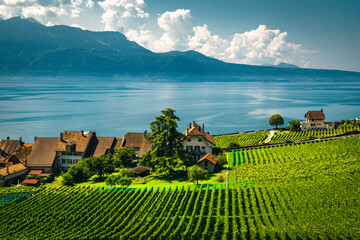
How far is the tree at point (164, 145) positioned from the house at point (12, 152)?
30.2 m

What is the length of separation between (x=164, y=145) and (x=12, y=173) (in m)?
29.7

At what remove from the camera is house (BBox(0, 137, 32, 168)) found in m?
60.8

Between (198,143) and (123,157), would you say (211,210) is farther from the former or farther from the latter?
(123,157)

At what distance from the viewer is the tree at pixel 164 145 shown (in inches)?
1912

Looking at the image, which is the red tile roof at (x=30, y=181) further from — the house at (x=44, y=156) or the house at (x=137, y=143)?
the house at (x=137, y=143)

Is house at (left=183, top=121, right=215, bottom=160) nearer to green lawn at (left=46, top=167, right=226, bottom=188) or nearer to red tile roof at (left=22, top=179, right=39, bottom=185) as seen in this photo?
green lawn at (left=46, top=167, right=226, bottom=188)

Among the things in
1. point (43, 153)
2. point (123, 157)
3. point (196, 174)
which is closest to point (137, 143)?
point (123, 157)

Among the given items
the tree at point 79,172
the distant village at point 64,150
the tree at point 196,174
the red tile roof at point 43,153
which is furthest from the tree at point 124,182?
the red tile roof at point 43,153

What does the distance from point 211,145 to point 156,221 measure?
31.9 m

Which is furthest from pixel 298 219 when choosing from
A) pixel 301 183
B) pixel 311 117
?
pixel 311 117

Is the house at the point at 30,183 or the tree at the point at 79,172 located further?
the tree at the point at 79,172

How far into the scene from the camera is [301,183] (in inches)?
1554

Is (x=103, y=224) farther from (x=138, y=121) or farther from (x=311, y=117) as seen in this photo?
(x=138, y=121)

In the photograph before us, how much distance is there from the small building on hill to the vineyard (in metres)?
9.28
